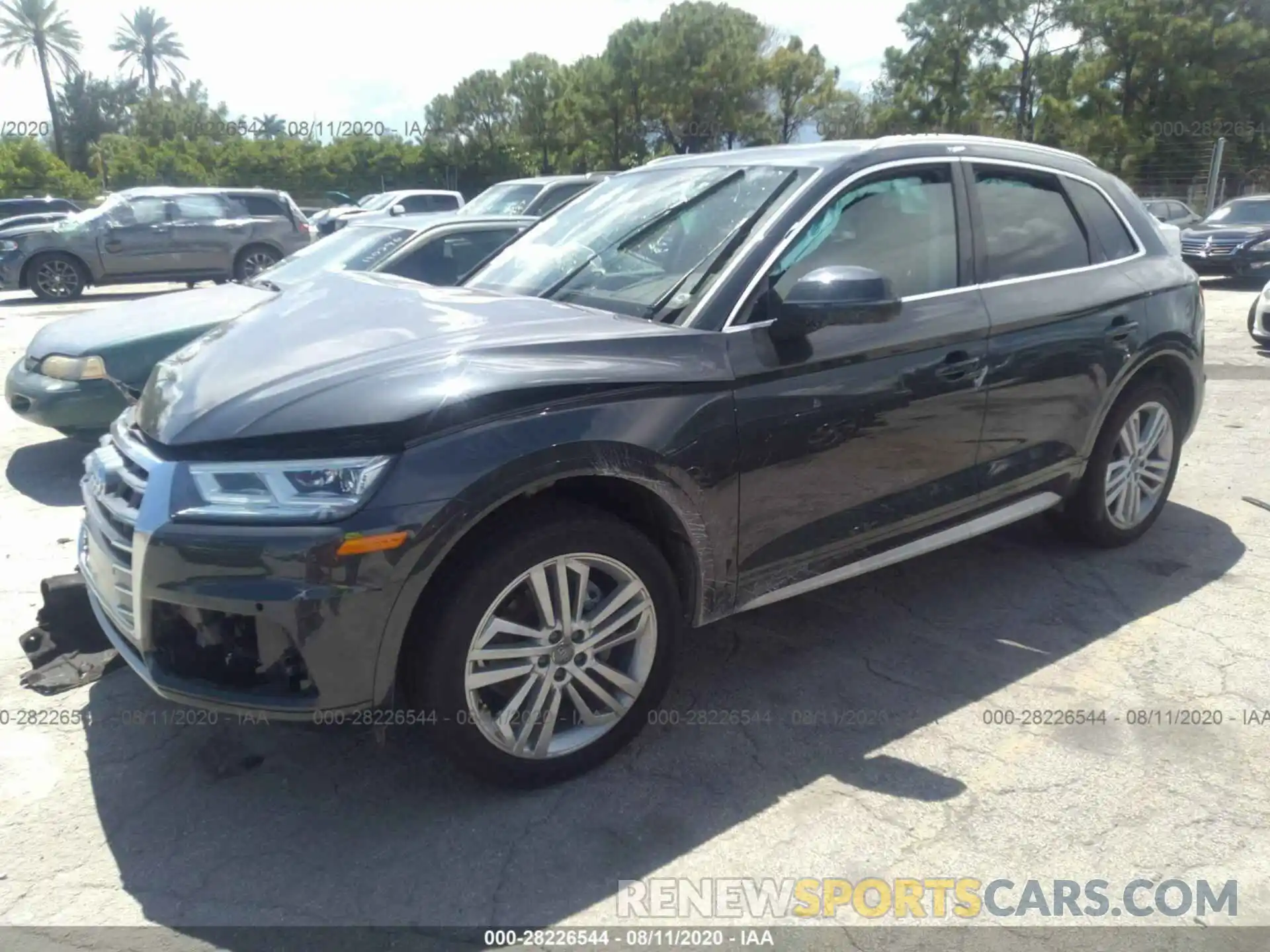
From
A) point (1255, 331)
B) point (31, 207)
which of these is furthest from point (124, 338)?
point (31, 207)

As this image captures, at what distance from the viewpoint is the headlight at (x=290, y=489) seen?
97.4 inches

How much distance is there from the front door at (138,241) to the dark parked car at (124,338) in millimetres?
10378

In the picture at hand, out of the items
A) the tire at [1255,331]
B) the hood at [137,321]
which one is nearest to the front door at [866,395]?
the hood at [137,321]

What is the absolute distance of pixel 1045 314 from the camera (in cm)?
397

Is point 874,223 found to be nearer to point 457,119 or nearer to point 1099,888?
point 1099,888

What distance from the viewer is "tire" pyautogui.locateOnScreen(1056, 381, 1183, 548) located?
4453 millimetres

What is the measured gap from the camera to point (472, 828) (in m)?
2.80

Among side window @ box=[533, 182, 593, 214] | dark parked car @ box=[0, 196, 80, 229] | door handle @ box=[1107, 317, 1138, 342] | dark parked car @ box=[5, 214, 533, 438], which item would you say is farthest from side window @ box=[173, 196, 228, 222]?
door handle @ box=[1107, 317, 1138, 342]

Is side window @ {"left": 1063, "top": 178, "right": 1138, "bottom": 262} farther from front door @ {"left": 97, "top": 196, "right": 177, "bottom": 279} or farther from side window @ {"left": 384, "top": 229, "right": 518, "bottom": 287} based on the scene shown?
front door @ {"left": 97, "top": 196, "right": 177, "bottom": 279}

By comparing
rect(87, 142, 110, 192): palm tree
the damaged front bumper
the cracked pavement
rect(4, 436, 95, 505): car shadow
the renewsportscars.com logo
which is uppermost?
rect(87, 142, 110, 192): palm tree

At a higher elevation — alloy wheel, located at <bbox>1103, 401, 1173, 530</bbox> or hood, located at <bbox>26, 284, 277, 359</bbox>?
hood, located at <bbox>26, 284, 277, 359</bbox>

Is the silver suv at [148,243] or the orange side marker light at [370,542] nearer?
the orange side marker light at [370,542]

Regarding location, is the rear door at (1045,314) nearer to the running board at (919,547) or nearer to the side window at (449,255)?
the running board at (919,547)

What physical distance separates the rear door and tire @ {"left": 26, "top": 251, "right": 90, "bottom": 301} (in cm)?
1581
